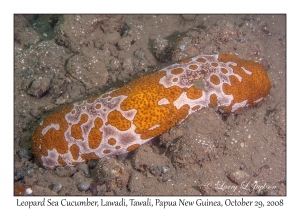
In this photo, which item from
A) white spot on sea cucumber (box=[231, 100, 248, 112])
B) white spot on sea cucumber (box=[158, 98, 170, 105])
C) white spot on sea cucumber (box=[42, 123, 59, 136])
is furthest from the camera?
white spot on sea cucumber (box=[231, 100, 248, 112])

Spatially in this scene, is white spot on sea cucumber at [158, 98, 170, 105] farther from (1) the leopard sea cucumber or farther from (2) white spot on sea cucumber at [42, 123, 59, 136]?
(2) white spot on sea cucumber at [42, 123, 59, 136]

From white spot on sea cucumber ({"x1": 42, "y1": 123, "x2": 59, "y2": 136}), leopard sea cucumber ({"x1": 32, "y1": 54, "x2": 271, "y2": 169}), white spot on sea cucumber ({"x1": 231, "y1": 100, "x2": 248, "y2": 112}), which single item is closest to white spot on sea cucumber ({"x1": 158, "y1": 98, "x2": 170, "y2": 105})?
leopard sea cucumber ({"x1": 32, "y1": 54, "x2": 271, "y2": 169})

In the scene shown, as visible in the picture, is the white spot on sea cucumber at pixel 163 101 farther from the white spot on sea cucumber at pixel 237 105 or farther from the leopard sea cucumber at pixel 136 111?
the white spot on sea cucumber at pixel 237 105

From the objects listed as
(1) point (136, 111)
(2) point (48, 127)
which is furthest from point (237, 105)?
(2) point (48, 127)

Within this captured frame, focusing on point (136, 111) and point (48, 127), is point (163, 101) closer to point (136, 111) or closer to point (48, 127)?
point (136, 111)

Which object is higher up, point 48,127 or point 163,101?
point 163,101

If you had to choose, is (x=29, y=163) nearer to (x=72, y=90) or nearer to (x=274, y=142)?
(x=72, y=90)

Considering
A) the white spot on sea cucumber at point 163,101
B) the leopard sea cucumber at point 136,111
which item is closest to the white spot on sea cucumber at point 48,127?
the leopard sea cucumber at point 136,111

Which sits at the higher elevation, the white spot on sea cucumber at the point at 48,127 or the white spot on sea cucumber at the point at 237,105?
the white spot on sea cucumber at the point at 237,105

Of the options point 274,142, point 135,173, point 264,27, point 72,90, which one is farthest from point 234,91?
point 72,90
